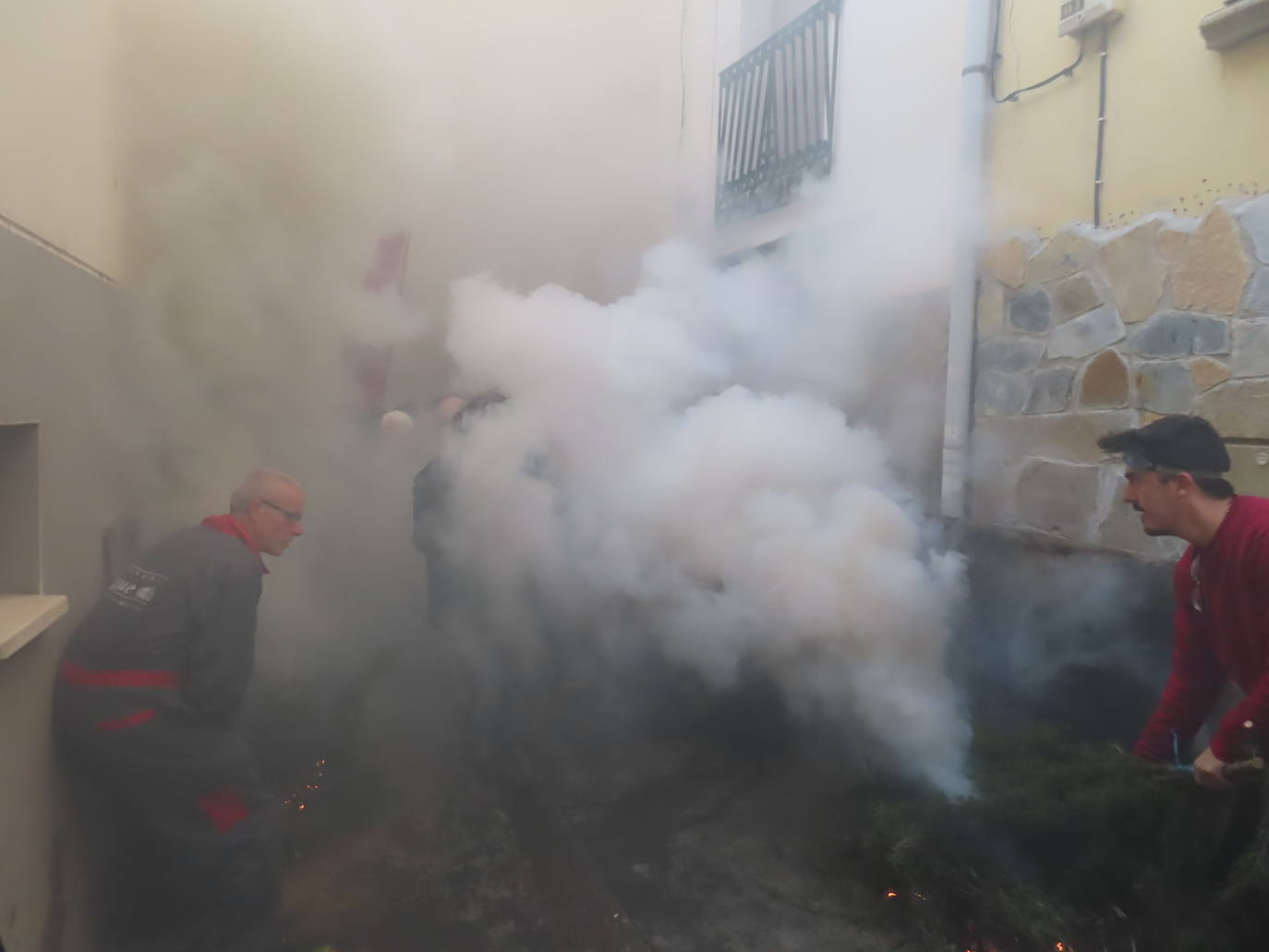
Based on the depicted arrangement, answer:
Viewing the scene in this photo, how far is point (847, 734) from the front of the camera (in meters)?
3.88

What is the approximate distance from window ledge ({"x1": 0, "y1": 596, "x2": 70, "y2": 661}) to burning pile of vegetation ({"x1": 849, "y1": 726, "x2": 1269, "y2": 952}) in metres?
2.94

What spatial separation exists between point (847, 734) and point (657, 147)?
5.69 m

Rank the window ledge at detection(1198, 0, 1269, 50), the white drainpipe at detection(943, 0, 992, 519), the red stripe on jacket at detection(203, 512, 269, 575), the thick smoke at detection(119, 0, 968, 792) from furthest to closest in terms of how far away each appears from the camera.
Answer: the white drainpipe at detection(943, 0, 992, 519)
the thick smoke at detection(119, 0, 968, 792)
the red stripe on jacket at detection(203, 512, 269, 575)
the window ledge at detection(1198, 0, 1269, 50)

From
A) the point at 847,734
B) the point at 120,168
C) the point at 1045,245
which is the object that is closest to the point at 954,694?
the point at 847,734

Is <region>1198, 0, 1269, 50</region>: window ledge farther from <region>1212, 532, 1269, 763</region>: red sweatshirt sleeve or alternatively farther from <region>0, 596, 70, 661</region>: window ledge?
<region>0, 596, 70, 661</region>: window ledge

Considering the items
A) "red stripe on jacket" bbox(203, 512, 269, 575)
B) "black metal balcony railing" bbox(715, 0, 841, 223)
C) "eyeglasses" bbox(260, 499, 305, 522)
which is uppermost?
"black metal balcony railing" bbox(715, 0, 841, 223)

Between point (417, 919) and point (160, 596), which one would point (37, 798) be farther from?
point (417, 919)

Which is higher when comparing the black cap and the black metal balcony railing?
the black metal balcony railing

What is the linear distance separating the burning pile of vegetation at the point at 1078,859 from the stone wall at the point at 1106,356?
1.23 m

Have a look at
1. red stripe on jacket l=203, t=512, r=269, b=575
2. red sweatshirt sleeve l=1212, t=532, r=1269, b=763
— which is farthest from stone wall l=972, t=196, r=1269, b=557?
red stripe on jacket l=203, t=512, r=269, b=575

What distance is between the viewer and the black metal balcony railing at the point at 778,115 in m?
5.60

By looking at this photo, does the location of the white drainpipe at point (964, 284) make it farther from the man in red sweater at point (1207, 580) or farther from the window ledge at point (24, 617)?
the window ledge at point (24, 617)

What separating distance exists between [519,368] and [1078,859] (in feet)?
12.7

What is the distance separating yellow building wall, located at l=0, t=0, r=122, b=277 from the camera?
270cm
